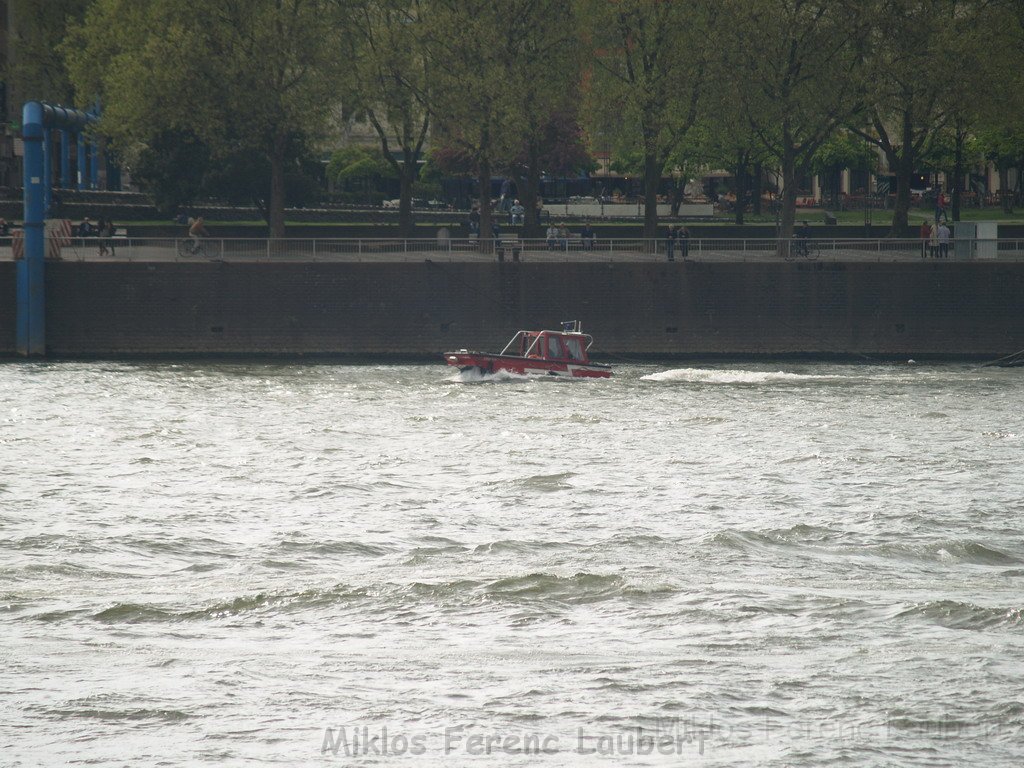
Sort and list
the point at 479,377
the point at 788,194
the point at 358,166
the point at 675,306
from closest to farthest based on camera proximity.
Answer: the point at 479,377 < the point at 675,306 < the point at 788,194 < the point at 358,166

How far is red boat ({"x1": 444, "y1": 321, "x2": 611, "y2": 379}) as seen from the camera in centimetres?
3947

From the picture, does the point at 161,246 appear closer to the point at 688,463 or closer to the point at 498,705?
the point at 688,463

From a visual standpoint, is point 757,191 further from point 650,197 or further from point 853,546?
point 853,546

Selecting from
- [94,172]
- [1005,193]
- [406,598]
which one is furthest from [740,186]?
Result: [406,598]

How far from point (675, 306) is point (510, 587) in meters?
27.9

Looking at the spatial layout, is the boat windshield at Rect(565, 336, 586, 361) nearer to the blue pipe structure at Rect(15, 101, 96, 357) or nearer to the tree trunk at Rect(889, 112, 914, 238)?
the blue pipe structure at Rect(15, 101, 96, 357)

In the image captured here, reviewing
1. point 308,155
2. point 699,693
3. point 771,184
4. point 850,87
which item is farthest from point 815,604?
point 771,184

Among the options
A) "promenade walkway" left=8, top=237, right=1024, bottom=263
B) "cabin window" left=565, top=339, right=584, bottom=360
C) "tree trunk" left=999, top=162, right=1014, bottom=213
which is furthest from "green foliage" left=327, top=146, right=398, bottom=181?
"cabin window" left=565, top=339, right=584, bottom=360

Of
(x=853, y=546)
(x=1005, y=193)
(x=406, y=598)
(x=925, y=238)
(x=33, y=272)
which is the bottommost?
(x=406, y=598)

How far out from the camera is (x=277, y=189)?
173 feet

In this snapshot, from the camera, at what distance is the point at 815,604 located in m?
18.1

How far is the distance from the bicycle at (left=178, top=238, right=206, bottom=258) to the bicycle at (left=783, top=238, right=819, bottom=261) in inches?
677

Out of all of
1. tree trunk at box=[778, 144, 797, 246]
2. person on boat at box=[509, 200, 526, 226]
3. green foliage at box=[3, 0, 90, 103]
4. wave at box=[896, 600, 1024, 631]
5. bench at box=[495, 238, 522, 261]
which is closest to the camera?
wave at box=[896, 600, 1024, 631]

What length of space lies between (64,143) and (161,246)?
27.7 metres
